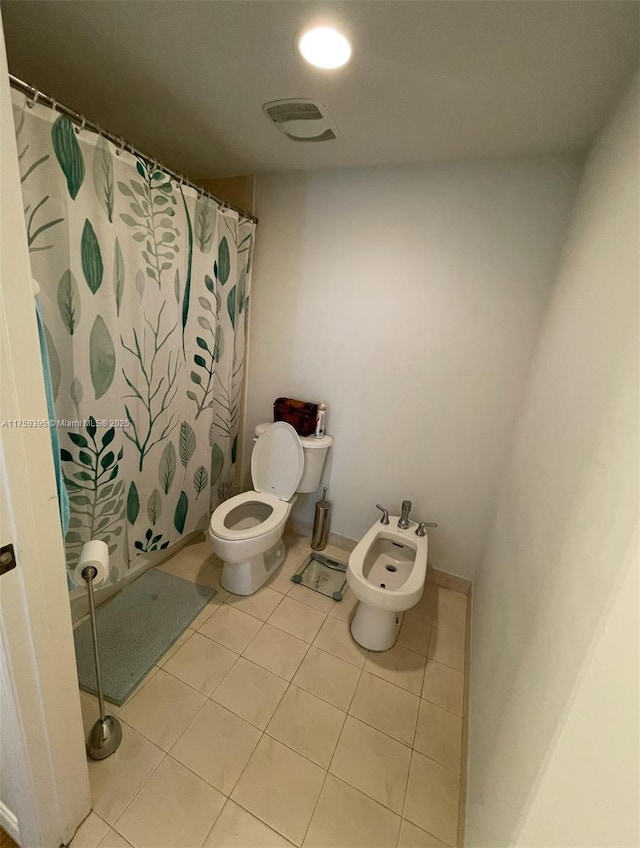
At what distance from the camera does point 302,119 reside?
1.32 m

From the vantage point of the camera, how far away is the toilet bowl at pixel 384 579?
56.1 inches

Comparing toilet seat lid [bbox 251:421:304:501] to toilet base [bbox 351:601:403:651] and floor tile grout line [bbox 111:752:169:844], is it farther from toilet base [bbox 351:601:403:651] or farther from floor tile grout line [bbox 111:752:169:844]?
floor tile grout line [bbox 111:752:169:844]

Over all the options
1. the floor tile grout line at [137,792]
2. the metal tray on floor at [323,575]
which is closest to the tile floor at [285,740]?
the floor tile grout line at [137,792]

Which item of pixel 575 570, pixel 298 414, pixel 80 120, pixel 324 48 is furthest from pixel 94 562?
pixel 324 48

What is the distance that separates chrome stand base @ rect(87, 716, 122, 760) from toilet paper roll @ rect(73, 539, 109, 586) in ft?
1.98

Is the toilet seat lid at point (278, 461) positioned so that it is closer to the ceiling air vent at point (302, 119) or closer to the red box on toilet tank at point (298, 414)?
the red box on toilet tank at point (298, 414)

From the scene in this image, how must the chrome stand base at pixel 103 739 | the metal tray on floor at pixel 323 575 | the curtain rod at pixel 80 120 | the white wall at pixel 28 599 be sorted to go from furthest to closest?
the metal tray on floor at pixel 323 575 → the chrome stand base at pixel 103 739 → the curtain rod at pixel 80 120 → the white wall at pixel 28 599

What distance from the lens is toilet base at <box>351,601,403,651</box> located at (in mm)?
1549

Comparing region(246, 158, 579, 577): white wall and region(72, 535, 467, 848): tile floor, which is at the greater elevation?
region(246, 158, 579, 577): white wall

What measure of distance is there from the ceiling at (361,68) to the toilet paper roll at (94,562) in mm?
1433

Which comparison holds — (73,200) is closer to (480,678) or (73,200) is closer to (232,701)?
(232,701)

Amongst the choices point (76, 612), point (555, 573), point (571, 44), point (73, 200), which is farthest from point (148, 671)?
point (571, 44)

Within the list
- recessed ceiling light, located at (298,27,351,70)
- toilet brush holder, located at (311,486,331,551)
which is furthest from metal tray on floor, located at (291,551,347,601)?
recessed ceiling light, located at (298,27,351,70)

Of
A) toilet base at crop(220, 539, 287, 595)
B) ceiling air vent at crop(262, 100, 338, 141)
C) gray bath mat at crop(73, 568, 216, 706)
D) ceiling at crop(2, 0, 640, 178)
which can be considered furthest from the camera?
toilet base at crop(220, 539, 287, 595)
